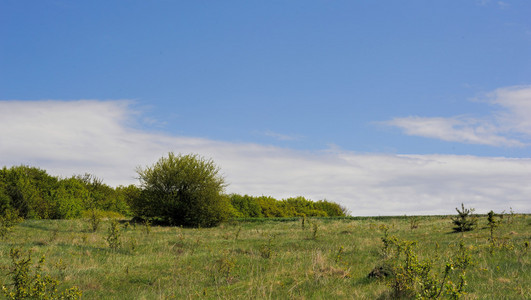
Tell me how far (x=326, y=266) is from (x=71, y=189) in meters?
45.6

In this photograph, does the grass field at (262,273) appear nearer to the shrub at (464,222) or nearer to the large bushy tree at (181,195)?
the shrub at (464,222)

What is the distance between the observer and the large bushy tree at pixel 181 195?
34406 mm

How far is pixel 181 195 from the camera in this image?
115ft

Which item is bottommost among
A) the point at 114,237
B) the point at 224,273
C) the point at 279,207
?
the point at 224,273

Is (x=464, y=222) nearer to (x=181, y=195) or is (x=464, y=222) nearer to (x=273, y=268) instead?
(x=273, y=268)

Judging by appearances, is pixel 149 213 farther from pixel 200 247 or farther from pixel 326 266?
pixel 326 266

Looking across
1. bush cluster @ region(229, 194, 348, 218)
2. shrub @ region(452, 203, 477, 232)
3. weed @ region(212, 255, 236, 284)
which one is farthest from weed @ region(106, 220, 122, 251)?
bush cluster @ region(229, 194, 348, 218)

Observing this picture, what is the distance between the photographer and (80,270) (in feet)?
37.0

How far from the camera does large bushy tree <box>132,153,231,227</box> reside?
3441 centimetres

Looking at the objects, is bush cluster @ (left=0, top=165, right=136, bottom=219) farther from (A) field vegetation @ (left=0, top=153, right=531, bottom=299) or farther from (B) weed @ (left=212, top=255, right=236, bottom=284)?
(B) weed @ (left=212, top=255, right=236, bottom=284)

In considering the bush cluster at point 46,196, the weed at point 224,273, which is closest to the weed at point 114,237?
the weed at point 224,273

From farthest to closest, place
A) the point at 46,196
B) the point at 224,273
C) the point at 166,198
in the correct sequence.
A: the point at 46,196 < the point at 166,198 < the point at 224,273

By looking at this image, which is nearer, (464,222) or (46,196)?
(464,222)

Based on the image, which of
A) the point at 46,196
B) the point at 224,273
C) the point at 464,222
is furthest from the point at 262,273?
the point at 46,196
